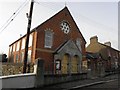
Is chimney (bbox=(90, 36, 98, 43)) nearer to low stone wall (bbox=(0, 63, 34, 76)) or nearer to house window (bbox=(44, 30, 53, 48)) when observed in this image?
house window (bbox=(44, 30, 53, 48))

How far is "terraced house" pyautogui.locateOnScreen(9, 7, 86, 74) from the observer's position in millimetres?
26828

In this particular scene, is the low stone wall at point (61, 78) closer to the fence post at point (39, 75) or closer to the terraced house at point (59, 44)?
the fence post at point (39, 75)

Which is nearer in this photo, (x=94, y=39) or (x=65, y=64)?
(x=65, y=64)

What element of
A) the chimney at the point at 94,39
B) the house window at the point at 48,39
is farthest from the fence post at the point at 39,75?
the chimney at the point at 94,39

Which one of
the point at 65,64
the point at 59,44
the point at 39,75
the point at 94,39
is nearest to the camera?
the point at 39,75

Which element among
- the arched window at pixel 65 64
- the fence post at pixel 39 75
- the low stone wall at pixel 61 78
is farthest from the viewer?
the arched window at pixel 65 64

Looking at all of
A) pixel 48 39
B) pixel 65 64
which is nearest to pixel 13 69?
pixel 48 39

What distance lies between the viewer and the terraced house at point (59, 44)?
26828 mm

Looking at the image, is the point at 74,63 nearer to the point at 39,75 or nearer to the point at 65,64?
the point at 65,64

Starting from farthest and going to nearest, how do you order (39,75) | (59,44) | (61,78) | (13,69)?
(59,44), (13,69), (61,78), (39,75)

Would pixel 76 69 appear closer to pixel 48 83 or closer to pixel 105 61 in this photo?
pixel 48 83

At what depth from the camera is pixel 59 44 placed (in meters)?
29.4

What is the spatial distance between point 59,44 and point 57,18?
13.5 feet

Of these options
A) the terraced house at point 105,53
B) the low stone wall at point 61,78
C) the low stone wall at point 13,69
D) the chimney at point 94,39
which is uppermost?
the chimney at point 94,39
